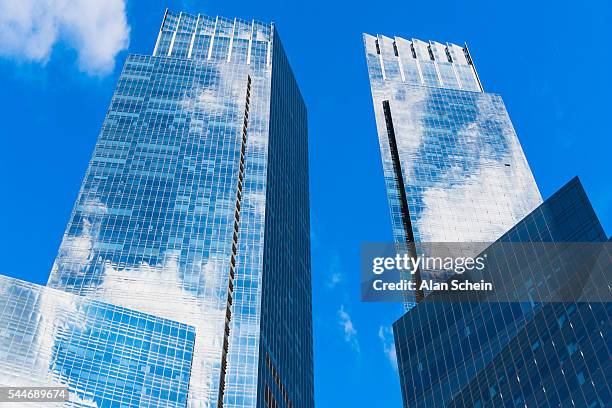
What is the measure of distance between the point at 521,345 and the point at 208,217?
68447 mm

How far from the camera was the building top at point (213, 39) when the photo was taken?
176 meters

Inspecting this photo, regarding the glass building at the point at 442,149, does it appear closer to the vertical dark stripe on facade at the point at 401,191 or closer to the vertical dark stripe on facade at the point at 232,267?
the vertical dark stripe on facade at the point at 401,191

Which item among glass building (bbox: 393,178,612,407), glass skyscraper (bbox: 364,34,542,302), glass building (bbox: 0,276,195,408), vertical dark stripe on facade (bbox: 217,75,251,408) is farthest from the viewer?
glass skyscraper (bbox: 364,34,542,302)

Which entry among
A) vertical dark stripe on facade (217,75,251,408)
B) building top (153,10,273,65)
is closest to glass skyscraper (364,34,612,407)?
building top (153,10,273,65)

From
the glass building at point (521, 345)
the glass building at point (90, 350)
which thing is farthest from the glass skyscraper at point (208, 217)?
the glass building at point (521, 345)

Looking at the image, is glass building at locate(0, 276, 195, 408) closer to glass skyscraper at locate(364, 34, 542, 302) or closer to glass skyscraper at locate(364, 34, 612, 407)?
glass skyscraper at locate(364, 34, 612, 407)

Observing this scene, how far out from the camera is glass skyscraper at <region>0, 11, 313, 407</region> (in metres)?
118

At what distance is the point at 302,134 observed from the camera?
193 m

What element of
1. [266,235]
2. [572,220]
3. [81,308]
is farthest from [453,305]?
[266,235]

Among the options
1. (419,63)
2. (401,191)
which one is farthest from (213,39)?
(401,191)

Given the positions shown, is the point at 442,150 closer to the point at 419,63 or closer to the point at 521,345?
the point at 419,63

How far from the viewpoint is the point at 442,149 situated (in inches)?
6368

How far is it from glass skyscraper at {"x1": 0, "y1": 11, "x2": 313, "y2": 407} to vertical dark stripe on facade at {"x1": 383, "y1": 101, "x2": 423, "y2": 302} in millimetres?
20939

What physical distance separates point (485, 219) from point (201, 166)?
50660mm
